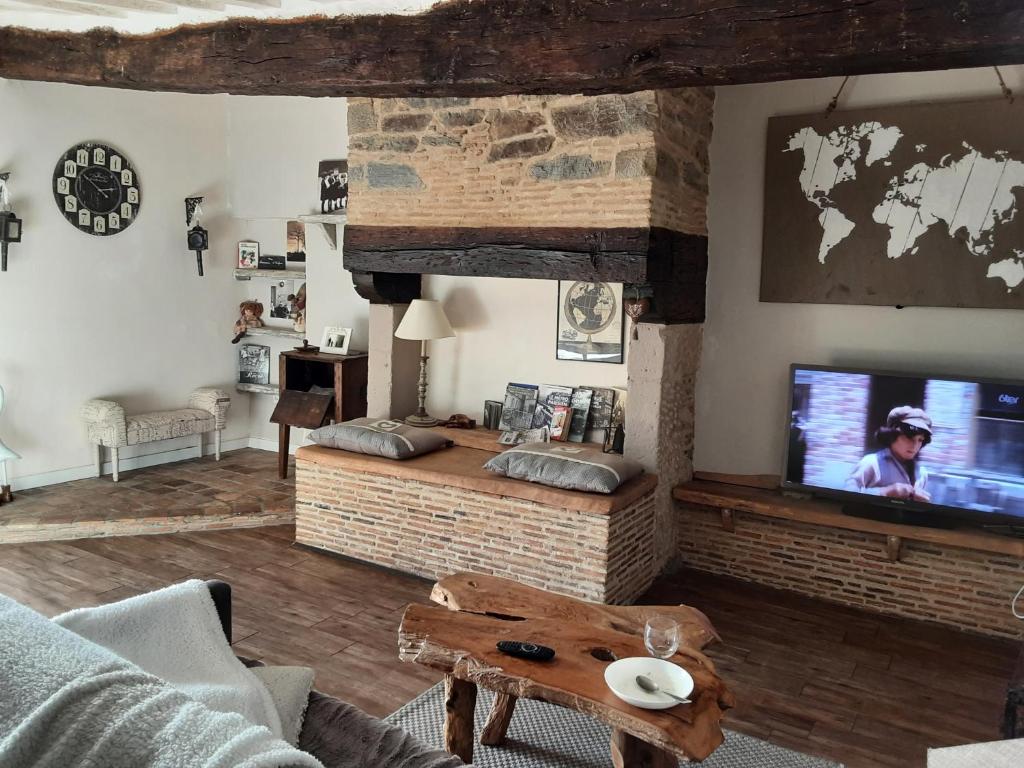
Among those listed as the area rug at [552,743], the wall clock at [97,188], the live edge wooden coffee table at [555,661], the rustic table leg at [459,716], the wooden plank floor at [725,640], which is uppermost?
the wall clock at [97,188]

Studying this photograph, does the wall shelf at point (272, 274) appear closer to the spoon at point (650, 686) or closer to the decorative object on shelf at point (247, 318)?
the decorative object on shelf at point (247, 318)

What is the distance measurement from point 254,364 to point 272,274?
0.85m

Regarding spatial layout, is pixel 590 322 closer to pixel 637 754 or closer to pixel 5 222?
pixel 637 754

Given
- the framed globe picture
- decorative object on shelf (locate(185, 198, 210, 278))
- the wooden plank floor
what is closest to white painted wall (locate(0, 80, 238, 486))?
decorative object on shelf (locate(185, 198, 210, 278))

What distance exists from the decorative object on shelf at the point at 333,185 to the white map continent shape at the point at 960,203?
11.8ft

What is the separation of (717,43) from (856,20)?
390mm

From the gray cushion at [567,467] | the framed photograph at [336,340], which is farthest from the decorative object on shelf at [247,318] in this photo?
the gray cushion at [567,467]

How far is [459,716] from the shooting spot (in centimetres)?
263

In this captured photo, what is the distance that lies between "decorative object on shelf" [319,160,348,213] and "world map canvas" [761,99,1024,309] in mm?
3029

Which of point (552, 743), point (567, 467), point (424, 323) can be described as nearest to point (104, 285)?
point (424, 323)

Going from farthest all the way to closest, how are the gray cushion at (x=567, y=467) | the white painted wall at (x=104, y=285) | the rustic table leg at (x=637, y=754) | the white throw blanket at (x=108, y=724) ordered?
the white painted wall at (x=104, y=285) → the gray cushion at (x=567, y=467) → the rustic table leg at (x=637, y=754) → the white throw blanket at (x=108, y=724)

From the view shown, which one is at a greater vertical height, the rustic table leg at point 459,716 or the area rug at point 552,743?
the rustic table leg at point 459,716

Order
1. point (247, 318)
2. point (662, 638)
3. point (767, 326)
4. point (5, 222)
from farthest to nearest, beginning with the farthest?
point (247, 318) → point (5, 222) → point (767, 326) → point (662, 638)

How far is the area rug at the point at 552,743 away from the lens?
280 centimetres
